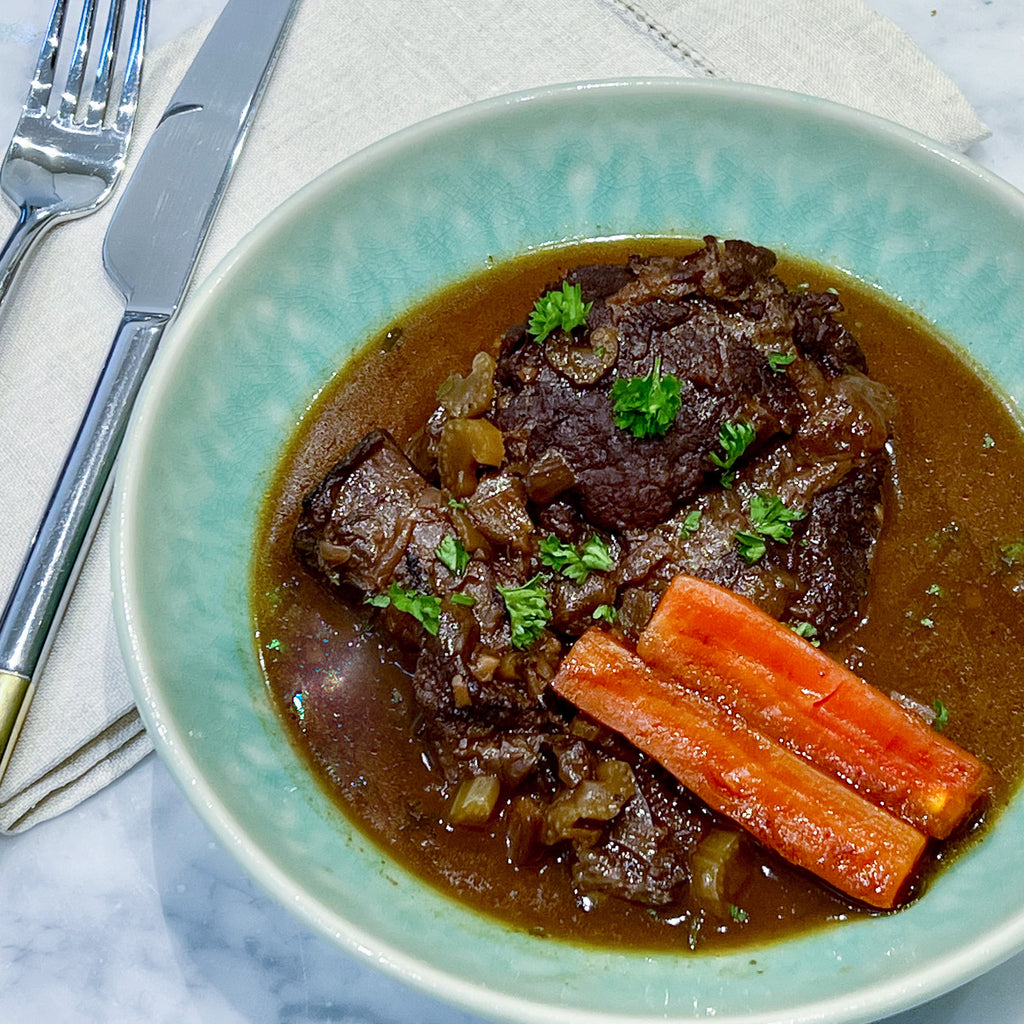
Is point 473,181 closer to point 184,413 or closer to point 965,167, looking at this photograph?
point 184,413

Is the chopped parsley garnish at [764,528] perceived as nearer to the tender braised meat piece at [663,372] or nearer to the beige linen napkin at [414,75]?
the tender braised meat piece at [663,372]

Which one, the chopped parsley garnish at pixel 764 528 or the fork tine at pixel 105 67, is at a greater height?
the chopped parsley garnish at pixel 764 528

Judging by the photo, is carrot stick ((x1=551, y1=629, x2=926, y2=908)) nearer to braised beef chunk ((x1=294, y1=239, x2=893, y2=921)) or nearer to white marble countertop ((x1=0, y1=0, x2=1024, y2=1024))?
braised beef chunk ((x1=294, y1=239, x2=893, y2=921))

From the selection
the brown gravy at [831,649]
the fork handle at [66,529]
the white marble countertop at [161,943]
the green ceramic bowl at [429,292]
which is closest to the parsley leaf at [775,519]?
the brown gravy at [831,649]

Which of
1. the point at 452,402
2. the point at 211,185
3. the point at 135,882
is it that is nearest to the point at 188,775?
the point at 135,882

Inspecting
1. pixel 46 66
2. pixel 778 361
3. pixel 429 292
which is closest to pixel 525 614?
pixel 778 361
